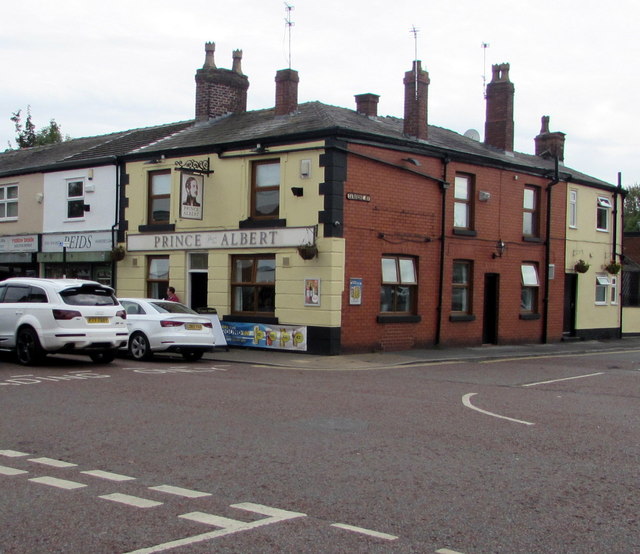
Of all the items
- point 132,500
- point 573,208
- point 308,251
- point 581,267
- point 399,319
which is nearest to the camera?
point 132,500

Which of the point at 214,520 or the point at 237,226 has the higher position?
the point at 237,226

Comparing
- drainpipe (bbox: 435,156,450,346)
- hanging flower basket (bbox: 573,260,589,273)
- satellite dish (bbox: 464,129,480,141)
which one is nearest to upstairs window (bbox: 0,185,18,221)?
drainpipe (bbox: 435,156,450,346)

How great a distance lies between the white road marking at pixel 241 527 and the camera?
5039 millimetres

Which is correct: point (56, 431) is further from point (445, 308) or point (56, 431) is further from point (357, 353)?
point (445, 308)

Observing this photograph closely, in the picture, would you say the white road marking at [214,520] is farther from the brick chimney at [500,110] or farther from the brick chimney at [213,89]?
the brick chimney at [500,110]

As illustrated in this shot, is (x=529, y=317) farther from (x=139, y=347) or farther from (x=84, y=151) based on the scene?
(x=84, y=151)

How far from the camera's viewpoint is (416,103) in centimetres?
2325

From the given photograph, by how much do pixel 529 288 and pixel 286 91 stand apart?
10720 millimetres

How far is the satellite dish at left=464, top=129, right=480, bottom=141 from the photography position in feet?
93.8

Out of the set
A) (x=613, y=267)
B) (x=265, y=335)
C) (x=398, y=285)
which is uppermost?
(x=613, y=267)

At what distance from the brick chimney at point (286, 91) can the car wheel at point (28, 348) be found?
10.7 m

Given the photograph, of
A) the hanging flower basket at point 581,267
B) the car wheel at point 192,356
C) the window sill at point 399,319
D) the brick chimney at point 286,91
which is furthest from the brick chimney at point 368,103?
the car wheel at point 192,356

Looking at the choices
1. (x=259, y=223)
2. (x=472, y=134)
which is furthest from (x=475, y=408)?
(x=472, y=134)

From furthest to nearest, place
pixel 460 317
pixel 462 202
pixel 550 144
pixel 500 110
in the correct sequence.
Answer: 1. pixel 550 144
2. pixel 500 110
3. pixel 462 202
4. pixel 460 317
